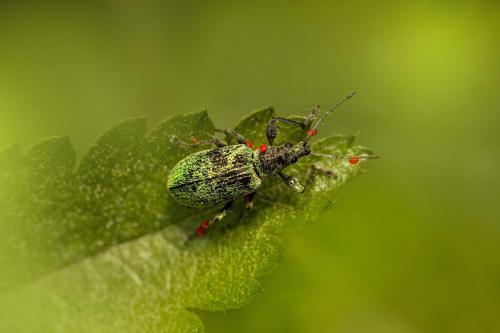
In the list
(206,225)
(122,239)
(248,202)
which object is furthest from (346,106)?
(122,239)

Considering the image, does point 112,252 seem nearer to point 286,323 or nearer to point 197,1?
point 286,323

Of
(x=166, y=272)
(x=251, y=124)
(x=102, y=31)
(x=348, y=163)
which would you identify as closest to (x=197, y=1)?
A: (x=102, y=31)

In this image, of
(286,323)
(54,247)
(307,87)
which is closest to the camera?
(54,247)

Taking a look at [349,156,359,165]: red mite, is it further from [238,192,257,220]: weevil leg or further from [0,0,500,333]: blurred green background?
[0,0,500,333]: blurred green background

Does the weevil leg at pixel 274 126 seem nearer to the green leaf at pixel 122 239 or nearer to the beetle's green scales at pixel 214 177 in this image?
the green leaf at pixel 122 239

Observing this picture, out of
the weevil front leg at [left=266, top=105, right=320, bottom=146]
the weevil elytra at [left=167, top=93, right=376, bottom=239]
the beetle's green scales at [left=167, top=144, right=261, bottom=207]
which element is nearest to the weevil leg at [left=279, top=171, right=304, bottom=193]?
the weevil elytra at [left=167, top=93, right=376, bottom=239]

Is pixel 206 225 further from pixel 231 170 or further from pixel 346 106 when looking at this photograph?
pixel 346 106

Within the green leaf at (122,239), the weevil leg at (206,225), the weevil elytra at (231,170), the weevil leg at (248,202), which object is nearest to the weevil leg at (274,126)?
the weevil elytra at (231,170)
